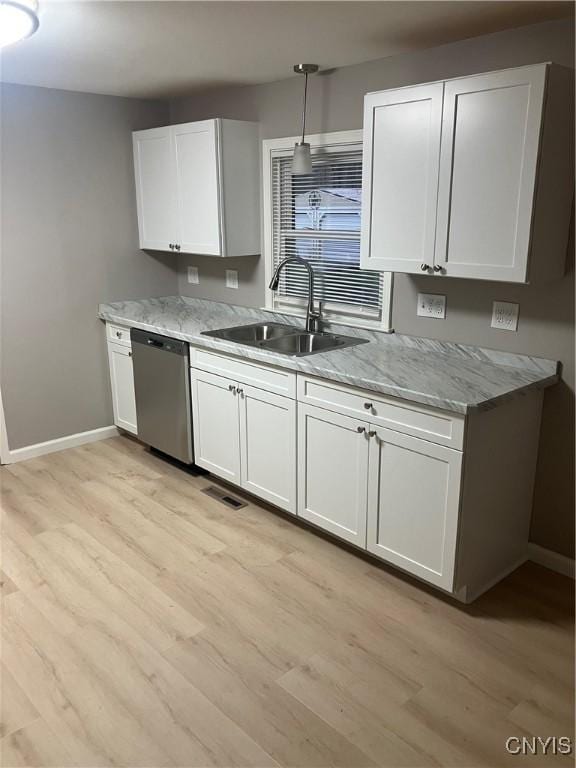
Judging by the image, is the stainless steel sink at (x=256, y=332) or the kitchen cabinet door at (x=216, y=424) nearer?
the kitchen cabinet door at (x=216, y=424)

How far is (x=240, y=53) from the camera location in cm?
291

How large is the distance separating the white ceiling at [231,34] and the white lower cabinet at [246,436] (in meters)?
1.61

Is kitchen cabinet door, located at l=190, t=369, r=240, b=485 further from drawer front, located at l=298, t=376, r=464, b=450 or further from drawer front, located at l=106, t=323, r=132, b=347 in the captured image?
drawer front, located at l=106, t=323, r=132, b=347

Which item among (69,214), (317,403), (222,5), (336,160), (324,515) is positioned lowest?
(324,515)

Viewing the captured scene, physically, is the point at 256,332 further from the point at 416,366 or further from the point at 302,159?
the point at 416,366

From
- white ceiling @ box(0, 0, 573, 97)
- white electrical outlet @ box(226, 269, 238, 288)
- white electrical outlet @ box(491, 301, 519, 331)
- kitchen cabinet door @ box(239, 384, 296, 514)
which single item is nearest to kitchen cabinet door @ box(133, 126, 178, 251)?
white electrical outlet @ box(226, 269, 238, 288)

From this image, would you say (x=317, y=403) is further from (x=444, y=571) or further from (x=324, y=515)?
(x=444, y=571)

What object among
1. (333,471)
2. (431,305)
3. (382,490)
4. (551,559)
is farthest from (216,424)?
(551,559)

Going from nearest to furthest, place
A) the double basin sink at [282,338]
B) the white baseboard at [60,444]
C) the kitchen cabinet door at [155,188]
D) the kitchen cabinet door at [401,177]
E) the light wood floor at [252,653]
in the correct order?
the light wood floor at [252,653], the kitchen cabinet door at [401,177], the double basin sink at [282,338], the kitchen cabinet door at [155,188], the white baseboard at [60,444]

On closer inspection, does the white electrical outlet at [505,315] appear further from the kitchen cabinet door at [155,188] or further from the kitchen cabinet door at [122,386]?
the kitchen cabinet door at [122,386]

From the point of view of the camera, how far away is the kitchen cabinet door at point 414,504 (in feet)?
7.96

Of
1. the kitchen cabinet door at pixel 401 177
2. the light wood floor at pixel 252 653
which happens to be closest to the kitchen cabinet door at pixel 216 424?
the light wood floor at pixel 252 653

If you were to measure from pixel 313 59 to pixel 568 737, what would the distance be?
2999 millimetres

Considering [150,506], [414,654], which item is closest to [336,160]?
[150,506]
